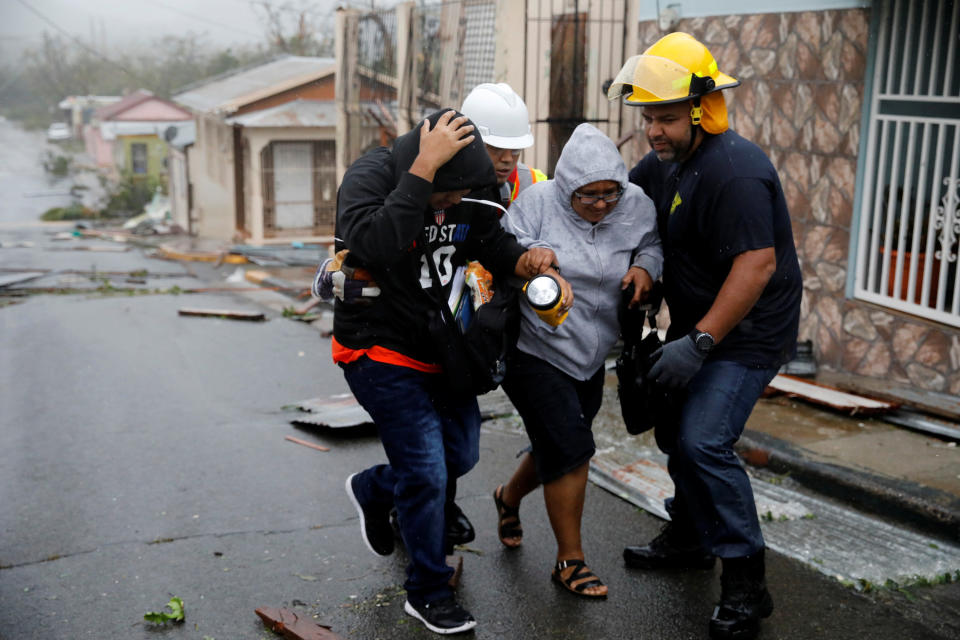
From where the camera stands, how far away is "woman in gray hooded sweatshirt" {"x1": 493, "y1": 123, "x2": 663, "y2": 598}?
12.7ft

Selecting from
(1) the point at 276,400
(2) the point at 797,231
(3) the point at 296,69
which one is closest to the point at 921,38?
(2) the point at 797,231

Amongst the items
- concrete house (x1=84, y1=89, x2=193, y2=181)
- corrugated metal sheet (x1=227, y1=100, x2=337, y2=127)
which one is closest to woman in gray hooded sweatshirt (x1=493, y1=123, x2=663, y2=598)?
corrugated metal sheet (x1=227, y1=100, x2=337, y2=127)

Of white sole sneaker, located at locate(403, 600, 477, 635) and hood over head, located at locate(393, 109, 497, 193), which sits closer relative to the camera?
hood over head, located at locate(393, 109, 497, 193)

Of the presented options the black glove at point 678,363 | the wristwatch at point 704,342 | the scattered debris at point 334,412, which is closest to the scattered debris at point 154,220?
the scattered debris at point 334,412

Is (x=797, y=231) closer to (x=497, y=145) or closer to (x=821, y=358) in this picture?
(x=821, y=358)

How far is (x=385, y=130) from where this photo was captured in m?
19.9

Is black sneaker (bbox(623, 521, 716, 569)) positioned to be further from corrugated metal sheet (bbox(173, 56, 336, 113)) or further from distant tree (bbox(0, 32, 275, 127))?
distant tree (bbox(0, 32, 275, 127))

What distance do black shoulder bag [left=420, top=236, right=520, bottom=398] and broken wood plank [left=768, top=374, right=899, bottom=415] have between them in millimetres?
3517

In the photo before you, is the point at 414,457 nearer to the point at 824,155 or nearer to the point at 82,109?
the point at 824,155

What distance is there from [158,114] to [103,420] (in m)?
47.5

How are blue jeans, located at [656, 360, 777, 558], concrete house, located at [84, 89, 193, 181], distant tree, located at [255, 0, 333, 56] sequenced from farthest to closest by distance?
1. concrete house, located at [84, 89, 193, 181]
2. distant tree, located at [255, 0, 333, 56]
3. blue jeans, located at [656, 360, 777, 558]

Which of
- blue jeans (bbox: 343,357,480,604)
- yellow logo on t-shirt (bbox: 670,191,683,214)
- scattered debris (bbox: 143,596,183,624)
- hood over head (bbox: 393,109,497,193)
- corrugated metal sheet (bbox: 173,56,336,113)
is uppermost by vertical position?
corrugated metal sheet (bbox: 173,56,336,113)

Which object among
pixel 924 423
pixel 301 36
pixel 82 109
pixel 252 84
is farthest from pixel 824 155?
pixel 82 109

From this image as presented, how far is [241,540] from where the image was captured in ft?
15.1
